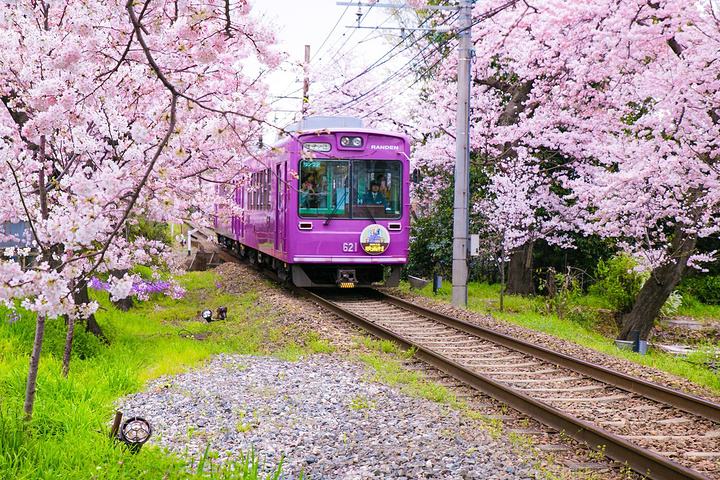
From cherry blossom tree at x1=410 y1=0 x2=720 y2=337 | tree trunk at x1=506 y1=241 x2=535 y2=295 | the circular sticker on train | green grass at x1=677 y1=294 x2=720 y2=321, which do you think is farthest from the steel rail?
green grass at x1=677 y1=294 x2=720 y2=321

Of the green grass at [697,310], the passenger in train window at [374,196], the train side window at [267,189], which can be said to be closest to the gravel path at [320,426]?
the passenger in train window at [374,196]

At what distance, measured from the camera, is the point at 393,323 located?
1099 centimetres

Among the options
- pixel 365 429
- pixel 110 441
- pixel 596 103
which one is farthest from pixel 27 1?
pixel 596 103

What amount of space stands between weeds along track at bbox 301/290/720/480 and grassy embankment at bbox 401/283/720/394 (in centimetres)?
139

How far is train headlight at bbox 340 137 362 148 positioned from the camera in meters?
13.1

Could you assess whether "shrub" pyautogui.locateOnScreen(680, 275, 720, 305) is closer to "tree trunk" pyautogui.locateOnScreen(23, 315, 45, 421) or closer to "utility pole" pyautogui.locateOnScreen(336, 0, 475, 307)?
"utility pole" pyautogui.locateOnScreen(336, 0, 475, 307)

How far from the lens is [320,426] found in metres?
5.66

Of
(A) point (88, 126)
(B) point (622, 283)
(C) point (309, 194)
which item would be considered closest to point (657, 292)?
(B) point (622, 283)

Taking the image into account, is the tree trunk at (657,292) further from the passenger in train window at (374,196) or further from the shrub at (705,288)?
the shrub at (705,288)

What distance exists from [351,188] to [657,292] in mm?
5937

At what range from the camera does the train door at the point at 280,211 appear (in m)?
13.7

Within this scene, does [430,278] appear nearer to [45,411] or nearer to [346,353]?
[346,353]

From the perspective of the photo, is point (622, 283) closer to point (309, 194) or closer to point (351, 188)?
point (351, 188)

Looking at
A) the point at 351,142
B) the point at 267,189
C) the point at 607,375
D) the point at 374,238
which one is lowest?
the point at 607,375
